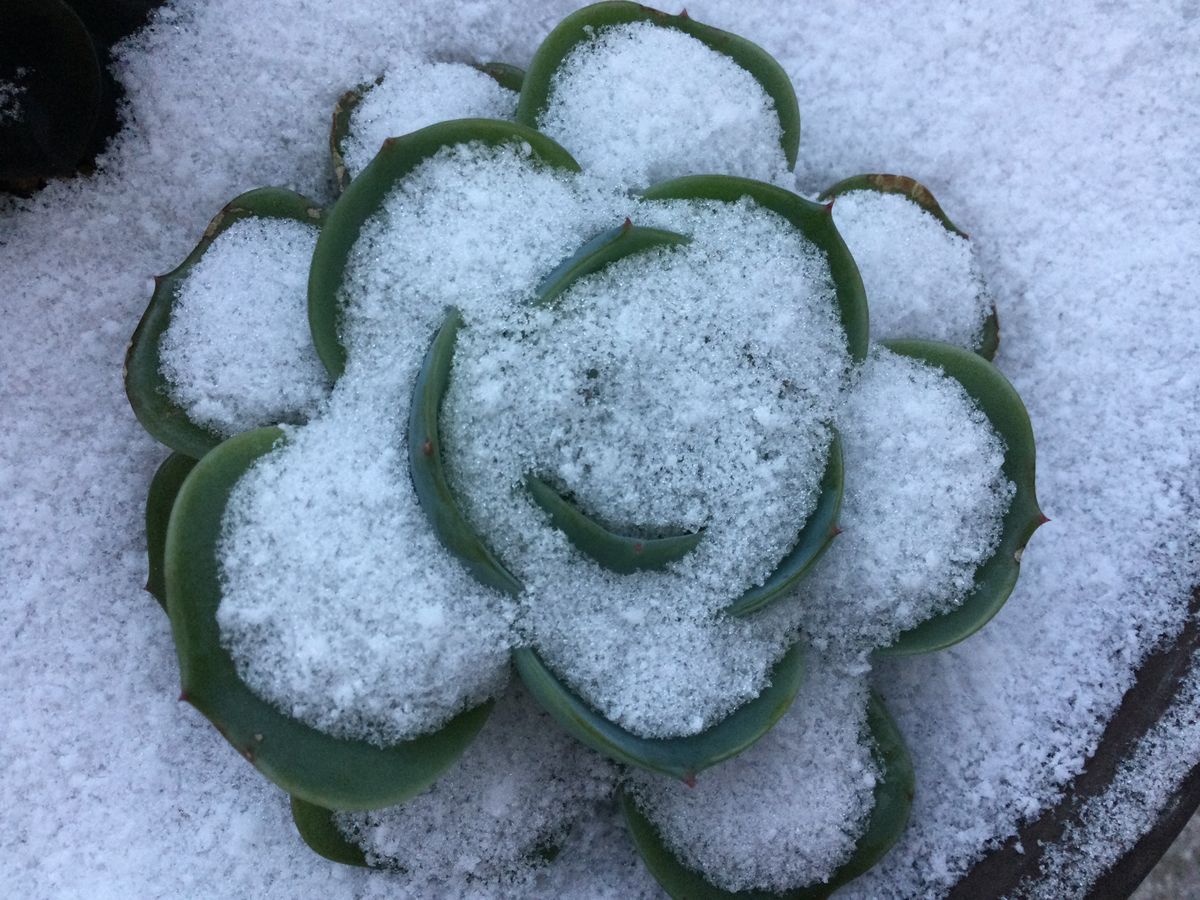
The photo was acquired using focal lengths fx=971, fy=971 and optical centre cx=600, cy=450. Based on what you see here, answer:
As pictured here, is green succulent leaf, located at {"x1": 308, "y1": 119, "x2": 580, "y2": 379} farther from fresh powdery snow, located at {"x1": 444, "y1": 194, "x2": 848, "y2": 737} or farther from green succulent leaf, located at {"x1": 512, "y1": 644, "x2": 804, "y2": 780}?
green succulent leaf, located at {"x1": 512, "y1": 644, "x2": 804, "y2": 780}

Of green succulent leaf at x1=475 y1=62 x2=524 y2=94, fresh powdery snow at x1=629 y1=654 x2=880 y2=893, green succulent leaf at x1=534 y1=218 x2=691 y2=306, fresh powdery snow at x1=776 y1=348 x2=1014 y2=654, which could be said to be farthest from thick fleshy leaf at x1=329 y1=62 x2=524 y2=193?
fresh powdery snow at x1=629 y1=654 x2=880 y2=893

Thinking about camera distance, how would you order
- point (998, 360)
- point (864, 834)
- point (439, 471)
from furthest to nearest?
point (998, 360) < point (864, 834) < point (439, 471)

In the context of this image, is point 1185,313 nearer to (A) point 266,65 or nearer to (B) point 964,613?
(B) point 964,613

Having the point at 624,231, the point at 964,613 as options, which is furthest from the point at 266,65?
the point at 964,613

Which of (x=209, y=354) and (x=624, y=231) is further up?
(x=624, y=231)

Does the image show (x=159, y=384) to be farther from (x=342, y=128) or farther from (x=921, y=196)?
(x=921, y=196)

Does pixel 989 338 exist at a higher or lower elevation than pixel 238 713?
higher

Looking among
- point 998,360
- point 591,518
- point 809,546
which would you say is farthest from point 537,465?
point 998,360
